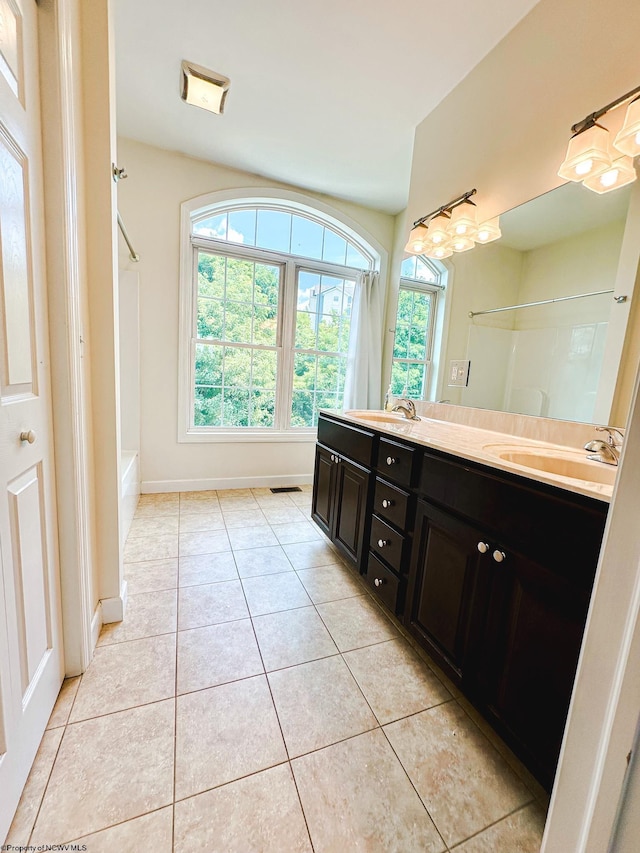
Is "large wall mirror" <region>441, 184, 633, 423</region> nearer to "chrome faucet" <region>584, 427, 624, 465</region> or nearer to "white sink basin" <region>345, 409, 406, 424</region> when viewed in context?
"chrome faucet" <region>584, 427, 624, 465</region>

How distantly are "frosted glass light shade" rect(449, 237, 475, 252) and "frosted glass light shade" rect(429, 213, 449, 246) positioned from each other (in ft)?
0.21

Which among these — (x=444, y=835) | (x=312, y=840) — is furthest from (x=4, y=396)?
(x=444, y=835)

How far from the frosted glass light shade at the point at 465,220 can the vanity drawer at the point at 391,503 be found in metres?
1.49

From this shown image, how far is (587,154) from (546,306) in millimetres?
555

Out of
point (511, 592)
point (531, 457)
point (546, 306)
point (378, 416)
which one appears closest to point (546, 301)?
point (546, 306)

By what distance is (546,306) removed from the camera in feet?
5.07

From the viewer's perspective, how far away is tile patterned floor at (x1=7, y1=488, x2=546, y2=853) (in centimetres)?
82

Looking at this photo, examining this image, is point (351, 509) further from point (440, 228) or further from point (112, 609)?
point (440, 228)

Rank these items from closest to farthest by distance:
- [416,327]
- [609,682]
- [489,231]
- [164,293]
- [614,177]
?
[609,682] < [614,177] < [489,231] < [416,327] < [164,293]

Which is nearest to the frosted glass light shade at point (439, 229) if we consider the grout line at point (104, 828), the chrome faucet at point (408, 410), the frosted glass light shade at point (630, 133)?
the frosted glass light shade at point (630, 133)

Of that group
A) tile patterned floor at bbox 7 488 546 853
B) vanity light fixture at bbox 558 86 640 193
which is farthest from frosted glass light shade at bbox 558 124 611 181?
tile patterned floor at bbox 7 488 546 853

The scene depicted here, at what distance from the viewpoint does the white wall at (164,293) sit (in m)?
2.62

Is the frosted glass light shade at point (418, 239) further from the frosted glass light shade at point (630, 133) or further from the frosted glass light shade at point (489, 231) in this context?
the frosted glass light shade at point (630, 133)

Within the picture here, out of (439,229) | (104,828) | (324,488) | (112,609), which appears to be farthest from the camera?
(324,488)
